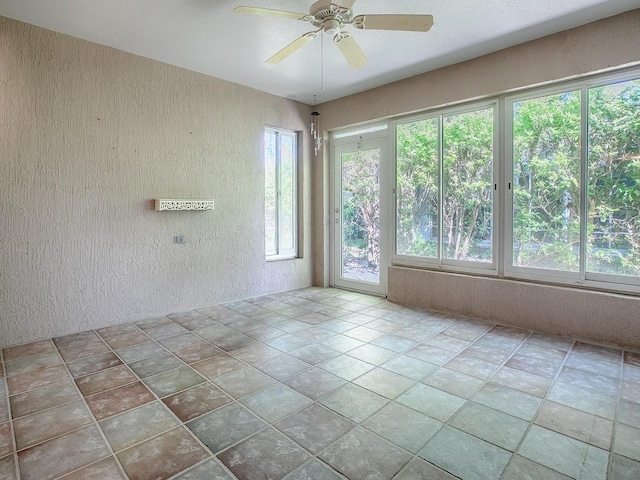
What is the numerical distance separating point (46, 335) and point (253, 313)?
1.94 meters

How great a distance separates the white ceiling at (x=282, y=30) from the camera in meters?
2.83

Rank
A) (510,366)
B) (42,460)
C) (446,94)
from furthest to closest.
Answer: (446,94)
(510,366)
(42,460)

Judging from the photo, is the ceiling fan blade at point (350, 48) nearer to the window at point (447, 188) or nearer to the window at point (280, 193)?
the window at point (447, 188)

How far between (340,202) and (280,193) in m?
0.91

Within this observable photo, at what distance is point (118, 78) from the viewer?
3633 mm

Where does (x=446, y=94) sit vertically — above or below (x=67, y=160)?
above

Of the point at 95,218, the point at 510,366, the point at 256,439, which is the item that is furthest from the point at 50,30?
the point at 510,366

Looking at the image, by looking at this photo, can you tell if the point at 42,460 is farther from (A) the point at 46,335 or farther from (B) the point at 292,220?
(B) the point at 292,220

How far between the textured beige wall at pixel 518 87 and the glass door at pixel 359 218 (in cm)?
40

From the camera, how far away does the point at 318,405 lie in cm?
220

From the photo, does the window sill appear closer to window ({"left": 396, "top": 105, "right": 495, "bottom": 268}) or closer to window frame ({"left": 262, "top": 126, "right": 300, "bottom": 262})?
window frame ({"left": 262, "top": 126, "right": 300, "bottom": 262})

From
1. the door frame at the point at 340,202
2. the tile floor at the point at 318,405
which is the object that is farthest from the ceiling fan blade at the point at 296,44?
the tile floor at the point at 318,405

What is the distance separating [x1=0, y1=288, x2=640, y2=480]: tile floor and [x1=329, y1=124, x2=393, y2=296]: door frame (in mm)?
1521

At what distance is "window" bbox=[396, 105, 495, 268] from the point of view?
3947 mm
